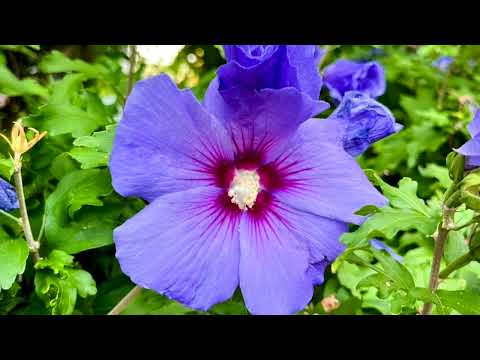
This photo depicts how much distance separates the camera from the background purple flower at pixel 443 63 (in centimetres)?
212

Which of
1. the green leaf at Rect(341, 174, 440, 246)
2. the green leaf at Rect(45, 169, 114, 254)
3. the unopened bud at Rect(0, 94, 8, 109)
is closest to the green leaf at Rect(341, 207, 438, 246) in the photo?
the green leaf at Rect(341, 174, 440, 246)

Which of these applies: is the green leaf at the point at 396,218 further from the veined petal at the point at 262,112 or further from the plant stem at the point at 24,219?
the plant stem at the point at 24,219

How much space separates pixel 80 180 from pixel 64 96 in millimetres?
335

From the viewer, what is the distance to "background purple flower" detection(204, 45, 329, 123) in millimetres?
729

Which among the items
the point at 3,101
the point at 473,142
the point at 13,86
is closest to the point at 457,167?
the point at 473,142

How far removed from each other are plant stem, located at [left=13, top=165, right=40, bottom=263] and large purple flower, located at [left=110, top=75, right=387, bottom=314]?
0.13 m

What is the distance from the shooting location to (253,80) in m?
0.74

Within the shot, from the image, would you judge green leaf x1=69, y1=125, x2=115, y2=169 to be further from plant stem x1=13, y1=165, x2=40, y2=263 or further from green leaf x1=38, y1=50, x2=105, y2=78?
green leaf x1=38, y1=50, x2=105, y2=78

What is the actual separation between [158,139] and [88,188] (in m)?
0.16

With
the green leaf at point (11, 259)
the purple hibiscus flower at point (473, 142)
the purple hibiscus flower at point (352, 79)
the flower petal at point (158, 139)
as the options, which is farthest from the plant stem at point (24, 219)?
the purple hibiscus flower at point (352, 79)

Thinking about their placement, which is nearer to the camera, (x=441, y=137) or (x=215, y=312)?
(x=215, y=312)

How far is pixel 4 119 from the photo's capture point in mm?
1288
